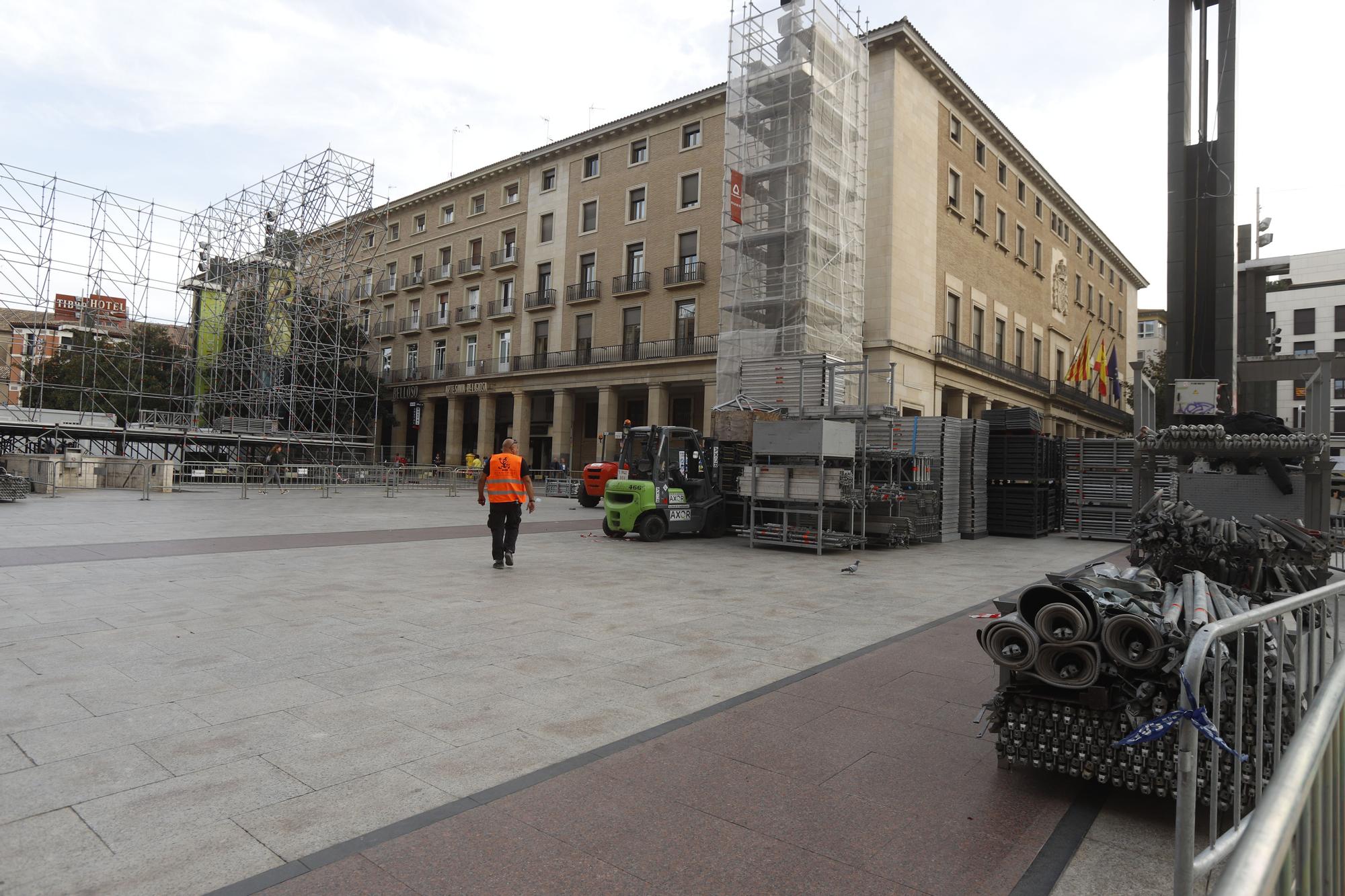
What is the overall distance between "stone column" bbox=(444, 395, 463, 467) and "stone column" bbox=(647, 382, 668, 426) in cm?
1445

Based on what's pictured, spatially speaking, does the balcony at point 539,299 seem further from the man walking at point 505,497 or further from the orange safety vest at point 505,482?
the orange safety vest at point 505,482

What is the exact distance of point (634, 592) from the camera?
8547 mm

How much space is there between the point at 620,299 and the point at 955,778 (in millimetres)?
34882

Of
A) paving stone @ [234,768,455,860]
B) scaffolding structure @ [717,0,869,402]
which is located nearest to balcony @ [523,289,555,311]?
scaffolding structure @ [717,0,869,402]

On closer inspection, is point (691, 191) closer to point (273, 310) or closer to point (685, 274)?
point (685, 274)

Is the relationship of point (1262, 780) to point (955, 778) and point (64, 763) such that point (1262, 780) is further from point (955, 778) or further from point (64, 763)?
point (64, 763)

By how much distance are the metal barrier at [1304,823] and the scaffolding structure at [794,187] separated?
23.7m

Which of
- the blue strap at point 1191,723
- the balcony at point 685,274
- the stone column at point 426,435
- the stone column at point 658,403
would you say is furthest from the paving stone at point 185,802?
the stone column at point 426,435

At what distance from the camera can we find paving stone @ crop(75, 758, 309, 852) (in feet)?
9.75

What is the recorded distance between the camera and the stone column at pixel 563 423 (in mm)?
38469

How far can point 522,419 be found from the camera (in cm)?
4103

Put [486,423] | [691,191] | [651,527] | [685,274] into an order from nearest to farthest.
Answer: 1. [651,527]
2. [685,274]
3. [691,191]
4. [486,423]

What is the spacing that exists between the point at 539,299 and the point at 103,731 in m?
38.1

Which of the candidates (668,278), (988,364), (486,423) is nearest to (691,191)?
(668,278)
